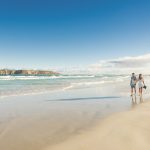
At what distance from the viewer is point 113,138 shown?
5641 mm

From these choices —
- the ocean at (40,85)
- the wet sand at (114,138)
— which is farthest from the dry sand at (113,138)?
the ocean at (40,85)

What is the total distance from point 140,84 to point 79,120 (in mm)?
8880

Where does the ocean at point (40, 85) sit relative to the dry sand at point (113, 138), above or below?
below

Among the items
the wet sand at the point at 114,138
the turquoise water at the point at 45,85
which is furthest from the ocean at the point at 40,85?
the wet sand at the point at 114,138

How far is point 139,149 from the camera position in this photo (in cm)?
490

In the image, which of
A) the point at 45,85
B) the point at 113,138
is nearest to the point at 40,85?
the point at 45,85

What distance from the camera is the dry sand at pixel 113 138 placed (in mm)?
5113

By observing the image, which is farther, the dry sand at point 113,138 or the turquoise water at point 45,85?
the turquoise water at point 45,85

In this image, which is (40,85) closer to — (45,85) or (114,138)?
(45,85)

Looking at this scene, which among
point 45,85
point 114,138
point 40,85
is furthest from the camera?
point 45,85

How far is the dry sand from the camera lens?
5113mm

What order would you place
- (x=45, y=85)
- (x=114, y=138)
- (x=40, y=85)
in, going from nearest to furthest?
(x=114, y=138) < (x=40, y=85) < (x=45, y=85)

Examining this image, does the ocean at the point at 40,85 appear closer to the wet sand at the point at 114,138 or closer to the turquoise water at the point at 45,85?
the turquoise water at the point at 45,85

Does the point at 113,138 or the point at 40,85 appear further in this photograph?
the point at 40,85
